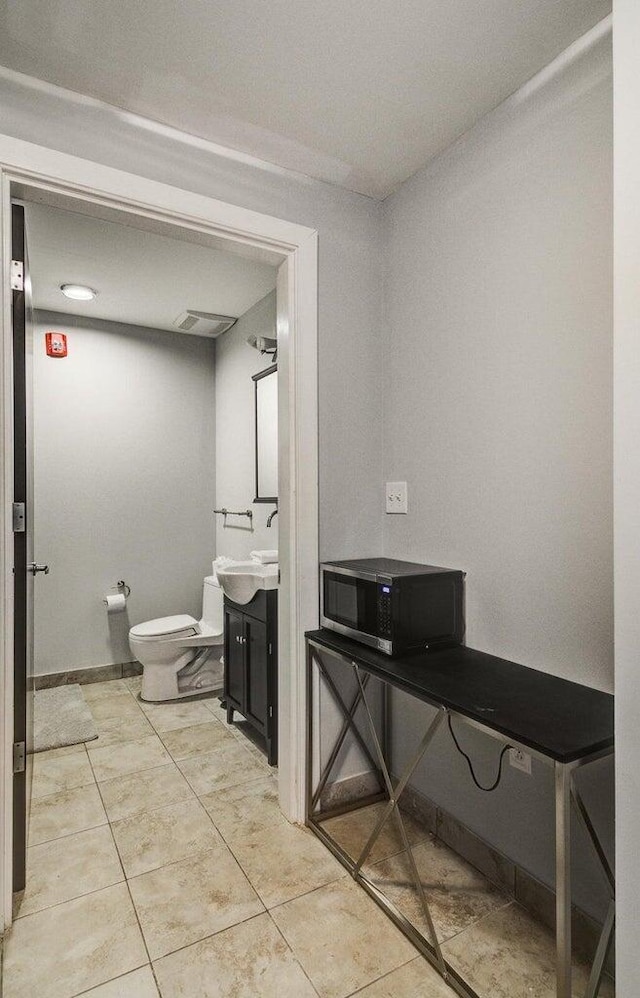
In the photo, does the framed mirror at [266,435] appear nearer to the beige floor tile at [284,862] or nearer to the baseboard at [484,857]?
the baseboard at [484,857]

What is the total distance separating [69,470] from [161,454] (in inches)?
25.1

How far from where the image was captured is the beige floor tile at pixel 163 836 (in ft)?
6.27

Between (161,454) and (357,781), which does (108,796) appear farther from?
(161,454)

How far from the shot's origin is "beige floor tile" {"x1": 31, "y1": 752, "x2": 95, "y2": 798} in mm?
2399

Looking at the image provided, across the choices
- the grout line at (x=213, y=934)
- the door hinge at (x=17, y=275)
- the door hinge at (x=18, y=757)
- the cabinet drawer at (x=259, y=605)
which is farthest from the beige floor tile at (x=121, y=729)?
the door hinge at (x=17, y=275)

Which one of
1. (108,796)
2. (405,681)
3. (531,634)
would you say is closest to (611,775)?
(531,634)

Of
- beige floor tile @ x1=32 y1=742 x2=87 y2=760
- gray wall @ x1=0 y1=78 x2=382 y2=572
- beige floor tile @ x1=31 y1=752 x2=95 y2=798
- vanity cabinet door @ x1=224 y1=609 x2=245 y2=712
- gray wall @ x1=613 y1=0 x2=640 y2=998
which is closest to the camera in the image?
gray wall @ x1=613 y1=0 x2=640 y2=998

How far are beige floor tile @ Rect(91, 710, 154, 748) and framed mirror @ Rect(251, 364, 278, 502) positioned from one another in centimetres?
146

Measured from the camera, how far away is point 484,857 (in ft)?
5.90

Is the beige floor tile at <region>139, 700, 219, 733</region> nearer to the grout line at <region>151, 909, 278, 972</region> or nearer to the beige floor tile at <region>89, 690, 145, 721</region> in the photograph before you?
the beige floor tile at <region>89, 690, 145, 721</region>

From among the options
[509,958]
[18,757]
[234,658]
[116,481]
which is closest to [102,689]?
[234,658]

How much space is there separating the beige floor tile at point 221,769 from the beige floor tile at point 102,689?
1.13m

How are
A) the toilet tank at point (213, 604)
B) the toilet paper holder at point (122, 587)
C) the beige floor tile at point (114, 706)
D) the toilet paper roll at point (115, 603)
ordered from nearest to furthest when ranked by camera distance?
the beige floor tile at point (114, 706), the toilet tank at point (213, 604), the toilet paper roll at point (115, 603), the toilet paper holder at point (122, 587)

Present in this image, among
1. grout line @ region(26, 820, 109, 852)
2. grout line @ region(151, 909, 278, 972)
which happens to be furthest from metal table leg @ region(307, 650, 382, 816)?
grout line @ region(26, 820, 109, 852)
